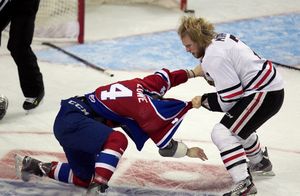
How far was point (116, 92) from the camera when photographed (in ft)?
9.69

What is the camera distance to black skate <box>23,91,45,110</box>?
411cm

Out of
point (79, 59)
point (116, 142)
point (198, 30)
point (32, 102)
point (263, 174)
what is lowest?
point (79, 59)

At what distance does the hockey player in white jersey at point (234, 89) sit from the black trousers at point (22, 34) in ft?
4.19

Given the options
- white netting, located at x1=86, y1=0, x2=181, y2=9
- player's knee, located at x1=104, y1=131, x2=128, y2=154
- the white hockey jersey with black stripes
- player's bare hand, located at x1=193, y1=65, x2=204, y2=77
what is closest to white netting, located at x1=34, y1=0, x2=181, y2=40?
white netting, located at x1=86, y1=0, x2=181, y2=9

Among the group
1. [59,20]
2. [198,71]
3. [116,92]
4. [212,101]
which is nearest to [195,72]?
[198,71]

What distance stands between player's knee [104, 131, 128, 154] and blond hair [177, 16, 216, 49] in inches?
20.1

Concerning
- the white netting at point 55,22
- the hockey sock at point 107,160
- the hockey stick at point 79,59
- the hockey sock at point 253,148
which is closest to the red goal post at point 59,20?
the white netting at point 55,22

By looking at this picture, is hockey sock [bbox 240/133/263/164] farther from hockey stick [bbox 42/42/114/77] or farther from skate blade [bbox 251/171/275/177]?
hockey stick [bbox 42/42/114/77]

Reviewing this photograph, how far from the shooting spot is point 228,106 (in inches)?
120

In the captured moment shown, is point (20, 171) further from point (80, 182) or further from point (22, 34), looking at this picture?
point (22, 34)

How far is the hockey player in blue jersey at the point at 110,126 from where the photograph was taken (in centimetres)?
284

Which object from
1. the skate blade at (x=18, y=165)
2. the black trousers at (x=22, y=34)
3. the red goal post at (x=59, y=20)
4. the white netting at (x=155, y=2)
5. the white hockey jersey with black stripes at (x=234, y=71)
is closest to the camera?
the white hockey jersey with black stripes at (x=234, y=71)

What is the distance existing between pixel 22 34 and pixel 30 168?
1.10m

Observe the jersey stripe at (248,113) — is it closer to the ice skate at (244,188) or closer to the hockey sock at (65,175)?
the ice skate at (244,188)
